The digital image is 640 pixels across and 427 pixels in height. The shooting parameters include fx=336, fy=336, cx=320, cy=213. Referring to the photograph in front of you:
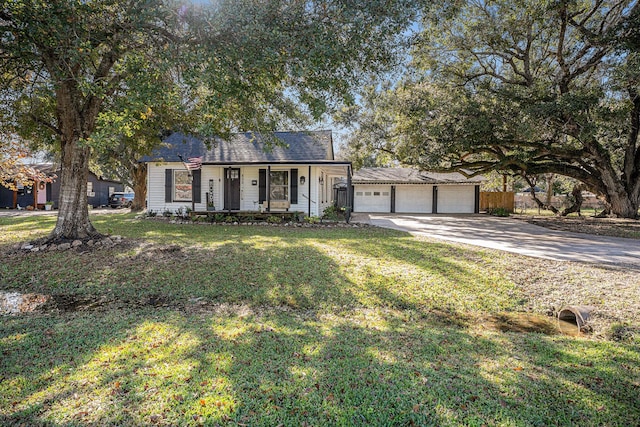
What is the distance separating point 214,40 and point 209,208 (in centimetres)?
1006

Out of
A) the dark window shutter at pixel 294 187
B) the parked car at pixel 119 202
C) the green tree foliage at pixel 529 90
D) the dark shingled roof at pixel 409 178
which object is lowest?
the parked car at pixel 119 202

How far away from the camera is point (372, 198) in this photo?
23.9 m

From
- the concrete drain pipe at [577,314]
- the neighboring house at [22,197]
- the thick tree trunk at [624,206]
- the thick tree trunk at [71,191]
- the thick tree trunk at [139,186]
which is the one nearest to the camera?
the concrete drain pipe at [577,314]

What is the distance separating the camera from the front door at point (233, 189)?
1556 cm

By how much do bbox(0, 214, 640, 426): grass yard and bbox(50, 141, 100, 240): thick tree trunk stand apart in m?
1.05

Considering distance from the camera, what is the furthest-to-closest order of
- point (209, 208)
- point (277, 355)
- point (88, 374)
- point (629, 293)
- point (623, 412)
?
point (209, 208), point (629, 293), point (277, 355), point (88, 374), point (623, 412)

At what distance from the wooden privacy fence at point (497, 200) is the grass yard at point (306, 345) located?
58.4 feet

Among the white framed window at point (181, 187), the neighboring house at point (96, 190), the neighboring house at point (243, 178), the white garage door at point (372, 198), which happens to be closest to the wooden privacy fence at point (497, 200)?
the white garage door at point (372, 198)

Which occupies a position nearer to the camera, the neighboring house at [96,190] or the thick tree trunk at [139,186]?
the thick tree trunk at [139,186]

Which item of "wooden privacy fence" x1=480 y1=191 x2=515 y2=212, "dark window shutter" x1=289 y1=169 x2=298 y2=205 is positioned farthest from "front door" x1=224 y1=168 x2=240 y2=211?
"wooden privacy fence" x1=480 y1=191 x2=515 y2=212

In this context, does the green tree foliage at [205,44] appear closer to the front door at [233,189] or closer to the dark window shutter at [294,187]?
the dark window shutter at [294,187]

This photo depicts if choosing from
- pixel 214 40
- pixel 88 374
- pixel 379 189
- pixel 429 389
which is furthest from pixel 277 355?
pixel 379 189

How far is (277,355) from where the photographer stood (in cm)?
335

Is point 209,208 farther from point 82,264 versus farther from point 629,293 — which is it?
point 629,293
